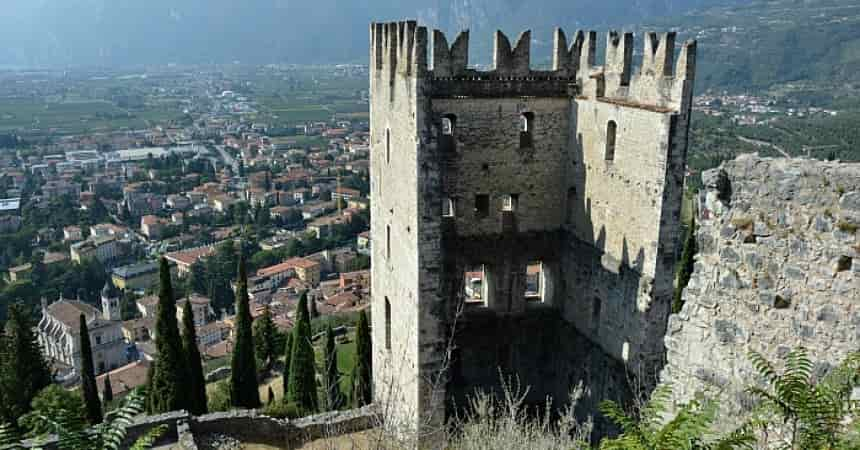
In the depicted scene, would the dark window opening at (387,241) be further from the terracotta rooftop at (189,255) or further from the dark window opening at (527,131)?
the terracotta rooftop at (189,255)

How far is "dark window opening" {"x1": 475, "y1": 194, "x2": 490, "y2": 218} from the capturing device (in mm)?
16719

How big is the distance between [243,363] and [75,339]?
47706 millimetres

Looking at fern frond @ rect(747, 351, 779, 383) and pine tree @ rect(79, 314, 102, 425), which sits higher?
fern frond @ rect(747, 351, 779, 383)

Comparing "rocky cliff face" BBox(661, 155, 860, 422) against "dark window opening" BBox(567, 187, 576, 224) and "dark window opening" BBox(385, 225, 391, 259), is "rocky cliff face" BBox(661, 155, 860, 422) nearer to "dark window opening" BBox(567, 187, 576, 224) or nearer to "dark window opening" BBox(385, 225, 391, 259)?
"dark window opening" BBox(567, 187, 576, 224)

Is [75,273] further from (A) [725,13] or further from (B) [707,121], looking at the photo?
(A) [725,13]

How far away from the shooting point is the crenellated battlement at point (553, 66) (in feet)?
45.1

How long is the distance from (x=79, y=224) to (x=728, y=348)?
11639 centimetres

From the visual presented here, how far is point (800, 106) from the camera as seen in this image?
100m

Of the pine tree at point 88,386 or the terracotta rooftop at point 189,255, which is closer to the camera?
the pine tree at point 88,386

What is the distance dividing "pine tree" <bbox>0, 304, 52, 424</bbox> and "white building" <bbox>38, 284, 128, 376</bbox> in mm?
39623

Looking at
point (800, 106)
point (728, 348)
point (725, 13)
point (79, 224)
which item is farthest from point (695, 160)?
point (725, 13)

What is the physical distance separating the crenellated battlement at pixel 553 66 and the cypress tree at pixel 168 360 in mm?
11120

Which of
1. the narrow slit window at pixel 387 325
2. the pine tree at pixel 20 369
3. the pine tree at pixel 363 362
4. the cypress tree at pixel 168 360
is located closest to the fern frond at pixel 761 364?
the narrow slit window at pixel 387 325

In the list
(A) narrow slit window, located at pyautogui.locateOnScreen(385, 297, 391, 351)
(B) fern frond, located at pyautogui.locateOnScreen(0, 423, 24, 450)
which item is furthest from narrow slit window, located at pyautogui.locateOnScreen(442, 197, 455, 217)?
(B) fern frond, located at pyautogui.locateOnScreen(0, 423, 24, 450)
